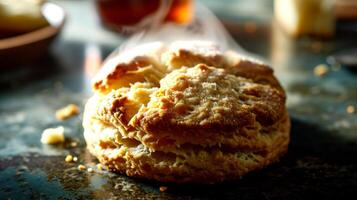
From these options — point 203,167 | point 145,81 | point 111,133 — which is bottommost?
point 203,167

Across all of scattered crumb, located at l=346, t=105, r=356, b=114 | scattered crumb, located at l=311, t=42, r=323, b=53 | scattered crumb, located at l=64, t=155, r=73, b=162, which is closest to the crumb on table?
scattered crumb, located at l=64, t=155, r=73, b=162

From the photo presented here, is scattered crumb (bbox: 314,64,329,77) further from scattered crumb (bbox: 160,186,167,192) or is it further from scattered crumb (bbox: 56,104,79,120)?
scattered crumb (bbox: 160,186,167,192)

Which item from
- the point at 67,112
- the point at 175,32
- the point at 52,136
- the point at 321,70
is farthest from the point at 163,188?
the point at 321,70

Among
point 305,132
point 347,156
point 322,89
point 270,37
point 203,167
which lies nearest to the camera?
point 203,167

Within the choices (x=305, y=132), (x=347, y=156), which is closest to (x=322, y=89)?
(x=305, y=132)

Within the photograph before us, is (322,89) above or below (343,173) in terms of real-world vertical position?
above

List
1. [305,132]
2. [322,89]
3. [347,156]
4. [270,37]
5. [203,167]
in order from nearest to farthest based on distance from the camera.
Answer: [203,167], [347,156], [305,132], [322,89], [270,37]

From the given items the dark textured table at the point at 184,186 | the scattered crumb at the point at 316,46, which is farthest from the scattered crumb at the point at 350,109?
the scattered crumb at the point at 316,46

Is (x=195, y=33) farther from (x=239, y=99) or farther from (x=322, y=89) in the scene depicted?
(x=239, y=99)

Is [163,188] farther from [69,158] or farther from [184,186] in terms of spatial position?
[69,158]
